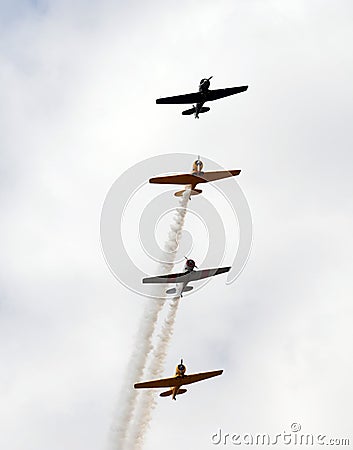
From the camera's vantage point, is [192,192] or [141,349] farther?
[192,192]

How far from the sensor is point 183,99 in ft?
286

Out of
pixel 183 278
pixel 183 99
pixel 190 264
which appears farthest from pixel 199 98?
pixel 183 278

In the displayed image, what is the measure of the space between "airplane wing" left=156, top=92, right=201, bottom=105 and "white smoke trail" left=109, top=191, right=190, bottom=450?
36.6 ft

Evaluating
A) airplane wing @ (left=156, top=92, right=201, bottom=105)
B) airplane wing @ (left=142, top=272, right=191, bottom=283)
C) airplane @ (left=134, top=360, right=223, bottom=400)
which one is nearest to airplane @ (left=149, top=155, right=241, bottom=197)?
airplane wing @ (left=156, top=92, right=201, bottom=105)

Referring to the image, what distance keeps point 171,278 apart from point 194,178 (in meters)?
12.9

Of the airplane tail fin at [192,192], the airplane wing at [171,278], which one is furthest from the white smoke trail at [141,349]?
the airplane wing at [171,278]

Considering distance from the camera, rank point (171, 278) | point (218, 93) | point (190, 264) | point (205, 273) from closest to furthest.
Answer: point (190, 264) < point (171, 278) < point (205, 273) < point (218, 93)

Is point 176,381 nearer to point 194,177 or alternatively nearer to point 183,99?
point 194,177

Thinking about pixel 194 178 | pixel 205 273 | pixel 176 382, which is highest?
pixel 194 178

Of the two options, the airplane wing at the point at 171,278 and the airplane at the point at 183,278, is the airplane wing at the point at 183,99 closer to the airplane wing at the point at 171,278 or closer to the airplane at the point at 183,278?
the airplane at the point at 183,278

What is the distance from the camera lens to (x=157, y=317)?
83.3m

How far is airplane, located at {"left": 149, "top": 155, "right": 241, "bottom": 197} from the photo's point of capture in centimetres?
8462

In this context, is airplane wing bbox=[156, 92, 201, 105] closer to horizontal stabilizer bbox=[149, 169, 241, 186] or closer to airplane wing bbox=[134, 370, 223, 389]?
horizontal stabilizer bbox=[149, 169, 241, 186]

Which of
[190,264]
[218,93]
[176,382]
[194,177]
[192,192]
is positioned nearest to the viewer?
[190,264]
